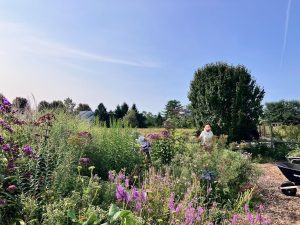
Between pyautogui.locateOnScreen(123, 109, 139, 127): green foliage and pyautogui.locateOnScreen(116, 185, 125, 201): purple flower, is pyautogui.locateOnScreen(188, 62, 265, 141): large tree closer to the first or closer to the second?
pyautogui.locateOnScreen(123, 109, 139, 127): green foliage

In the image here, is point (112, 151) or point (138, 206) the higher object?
point (112, 151)

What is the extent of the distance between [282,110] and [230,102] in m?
33.9

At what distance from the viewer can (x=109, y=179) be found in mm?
4406

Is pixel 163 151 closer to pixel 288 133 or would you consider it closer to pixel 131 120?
pixel 131 120

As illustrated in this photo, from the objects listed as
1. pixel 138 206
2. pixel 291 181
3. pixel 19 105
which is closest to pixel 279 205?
pixel 291 181

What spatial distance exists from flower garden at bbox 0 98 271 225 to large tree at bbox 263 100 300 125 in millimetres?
38884

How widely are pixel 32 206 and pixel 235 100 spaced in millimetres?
14348

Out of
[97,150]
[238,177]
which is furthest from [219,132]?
[97,150]

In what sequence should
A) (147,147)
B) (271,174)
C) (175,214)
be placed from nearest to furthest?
(175,214), (147,147), (271,174)

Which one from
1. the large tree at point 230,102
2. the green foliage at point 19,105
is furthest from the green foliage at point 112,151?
the large tree at point 230,102

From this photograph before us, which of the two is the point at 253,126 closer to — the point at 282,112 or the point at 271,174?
the point at 271,174

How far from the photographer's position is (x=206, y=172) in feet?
19.7

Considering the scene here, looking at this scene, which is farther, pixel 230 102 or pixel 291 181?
pixel 230 102

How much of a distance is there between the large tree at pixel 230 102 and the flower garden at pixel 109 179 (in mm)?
8052
